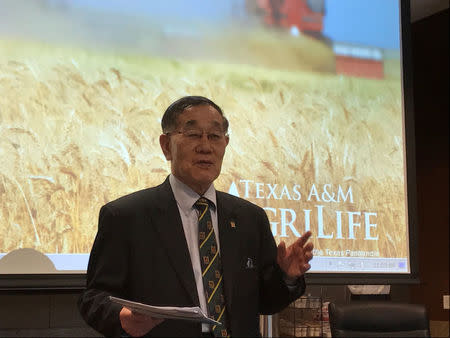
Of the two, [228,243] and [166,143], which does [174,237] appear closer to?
[228,243]

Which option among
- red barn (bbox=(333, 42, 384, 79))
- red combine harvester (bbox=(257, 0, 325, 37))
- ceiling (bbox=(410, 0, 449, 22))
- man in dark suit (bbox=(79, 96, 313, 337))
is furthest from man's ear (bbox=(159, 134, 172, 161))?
ceiling (bbox=(410, 0, 449, 22))

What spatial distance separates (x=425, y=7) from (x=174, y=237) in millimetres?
4118

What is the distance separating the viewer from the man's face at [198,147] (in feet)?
6.59

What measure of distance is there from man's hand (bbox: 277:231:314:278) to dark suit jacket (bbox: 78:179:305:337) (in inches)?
3.0

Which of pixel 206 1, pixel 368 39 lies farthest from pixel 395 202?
pixel 206 1

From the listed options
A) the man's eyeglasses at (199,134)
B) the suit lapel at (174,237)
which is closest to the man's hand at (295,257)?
the suit lapel at (174,237)

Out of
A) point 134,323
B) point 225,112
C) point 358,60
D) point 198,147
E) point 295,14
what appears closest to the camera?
point 134,323

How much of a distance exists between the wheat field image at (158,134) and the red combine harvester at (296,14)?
0.12 metres

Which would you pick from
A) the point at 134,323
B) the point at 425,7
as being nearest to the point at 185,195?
the point at 134,323

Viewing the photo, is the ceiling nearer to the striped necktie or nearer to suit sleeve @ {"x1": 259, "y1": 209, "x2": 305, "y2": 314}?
suit sleeve @ {"x1": 259, "y1": 209, "x2": 305, "y2": 314}

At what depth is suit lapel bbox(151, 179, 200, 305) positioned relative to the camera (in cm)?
189

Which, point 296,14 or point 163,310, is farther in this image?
point 296,14

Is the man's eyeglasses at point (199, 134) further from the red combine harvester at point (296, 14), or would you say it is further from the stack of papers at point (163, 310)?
the red combine harvester at point (296, 14)

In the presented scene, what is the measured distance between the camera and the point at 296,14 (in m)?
3.96
